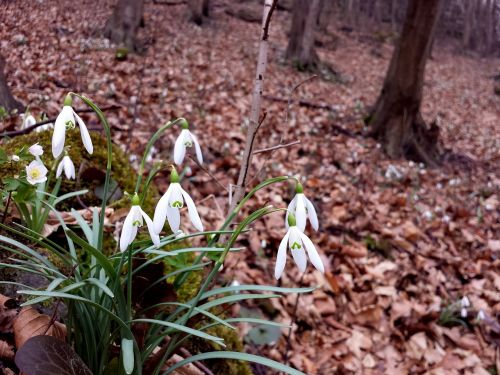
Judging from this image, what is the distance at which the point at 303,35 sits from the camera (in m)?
9.91

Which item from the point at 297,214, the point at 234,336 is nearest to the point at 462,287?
the point at 234,336

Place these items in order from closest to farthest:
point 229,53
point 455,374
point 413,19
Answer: point 455,374 < point 413,19 < point 229,53

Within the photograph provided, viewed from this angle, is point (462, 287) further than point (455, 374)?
Yes

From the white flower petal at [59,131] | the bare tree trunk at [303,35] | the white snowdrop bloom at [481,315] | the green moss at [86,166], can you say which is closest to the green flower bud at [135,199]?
the white flower petal at [59,131]

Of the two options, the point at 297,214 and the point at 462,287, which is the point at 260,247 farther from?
the point at 297,214

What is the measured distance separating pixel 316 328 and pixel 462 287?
1550 millimetres

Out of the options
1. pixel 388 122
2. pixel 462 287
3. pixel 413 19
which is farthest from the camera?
pixel 388 122

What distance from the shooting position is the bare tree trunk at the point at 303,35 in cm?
961

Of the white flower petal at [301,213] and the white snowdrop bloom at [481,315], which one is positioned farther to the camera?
the white snowdrop bloom at [481,315]

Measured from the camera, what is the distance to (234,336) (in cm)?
210

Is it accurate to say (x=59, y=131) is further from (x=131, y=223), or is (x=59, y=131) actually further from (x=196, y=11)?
(x=196, y=11)

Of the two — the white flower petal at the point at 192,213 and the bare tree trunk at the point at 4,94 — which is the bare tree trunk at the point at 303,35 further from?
the white flower petal at the point at 192,213

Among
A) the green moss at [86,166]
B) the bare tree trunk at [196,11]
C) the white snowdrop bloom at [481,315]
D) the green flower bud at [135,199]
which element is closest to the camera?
the green flower bud at [135,199]

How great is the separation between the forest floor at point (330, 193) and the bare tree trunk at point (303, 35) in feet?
5.37
